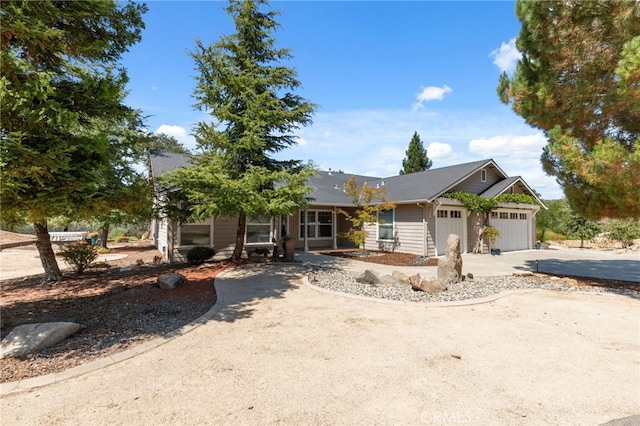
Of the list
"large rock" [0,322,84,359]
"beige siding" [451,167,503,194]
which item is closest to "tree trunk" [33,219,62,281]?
"large rock" [0,322,84,359]

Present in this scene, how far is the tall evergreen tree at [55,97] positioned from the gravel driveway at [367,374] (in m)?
2.69

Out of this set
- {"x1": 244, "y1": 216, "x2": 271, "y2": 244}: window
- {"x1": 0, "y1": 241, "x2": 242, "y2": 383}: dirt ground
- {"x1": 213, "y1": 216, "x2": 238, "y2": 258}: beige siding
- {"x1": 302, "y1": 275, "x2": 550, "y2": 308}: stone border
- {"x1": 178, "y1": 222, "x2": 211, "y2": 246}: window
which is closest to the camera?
{"x1": 0, "y1": 241, "x2": 242, "y2": 383}: dirt ground

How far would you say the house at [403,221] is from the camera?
12766 mm

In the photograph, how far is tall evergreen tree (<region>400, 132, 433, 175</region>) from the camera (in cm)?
3475

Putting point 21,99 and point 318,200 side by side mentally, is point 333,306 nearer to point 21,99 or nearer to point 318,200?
point 21,99

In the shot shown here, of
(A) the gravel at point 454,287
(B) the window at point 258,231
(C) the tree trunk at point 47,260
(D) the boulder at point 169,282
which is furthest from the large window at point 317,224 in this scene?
(C) the tree trunk at point 47,260

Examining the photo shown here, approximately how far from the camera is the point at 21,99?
355cm

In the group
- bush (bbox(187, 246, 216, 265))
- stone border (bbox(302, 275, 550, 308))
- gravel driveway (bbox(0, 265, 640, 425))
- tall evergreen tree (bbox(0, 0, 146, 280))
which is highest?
tall evergreen tree (bbox(0, 0, 146, 280))

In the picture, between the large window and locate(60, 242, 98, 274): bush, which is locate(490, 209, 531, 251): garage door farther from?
locate(60, 242, 98, 274): bush

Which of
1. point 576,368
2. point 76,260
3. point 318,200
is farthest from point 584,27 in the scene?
point 76,260

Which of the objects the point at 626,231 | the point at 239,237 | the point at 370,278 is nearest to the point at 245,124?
the point at 239,237

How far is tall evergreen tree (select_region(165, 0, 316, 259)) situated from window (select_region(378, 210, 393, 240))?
6877 millimetres

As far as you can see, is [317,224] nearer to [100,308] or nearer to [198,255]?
[198,255]

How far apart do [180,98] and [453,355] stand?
1110 cm
